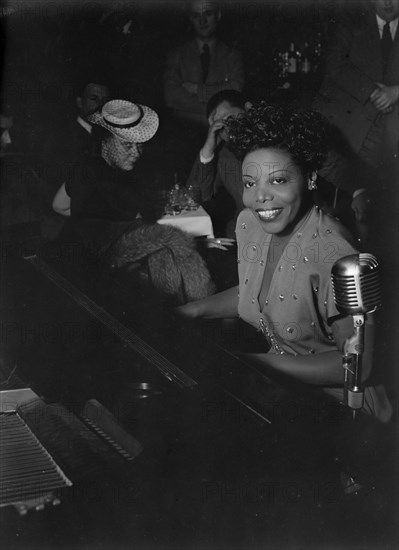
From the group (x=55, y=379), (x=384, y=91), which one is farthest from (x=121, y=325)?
(x=384, y=91)

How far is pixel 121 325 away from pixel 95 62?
936mm

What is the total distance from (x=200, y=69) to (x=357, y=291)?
101cm

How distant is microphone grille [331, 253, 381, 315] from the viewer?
1682 millimetres

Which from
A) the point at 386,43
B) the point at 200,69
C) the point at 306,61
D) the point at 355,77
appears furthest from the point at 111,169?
the point at 386,43

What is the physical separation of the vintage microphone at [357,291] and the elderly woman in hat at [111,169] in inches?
36.0

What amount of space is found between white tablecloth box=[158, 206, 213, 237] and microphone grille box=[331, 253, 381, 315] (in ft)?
2.21

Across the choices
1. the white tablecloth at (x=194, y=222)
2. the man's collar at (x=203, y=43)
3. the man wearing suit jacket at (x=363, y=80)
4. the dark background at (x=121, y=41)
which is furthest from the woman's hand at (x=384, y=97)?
the white tablecloth at (x=194, y=222)

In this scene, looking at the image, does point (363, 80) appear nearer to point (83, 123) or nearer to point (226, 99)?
point (226, 99)

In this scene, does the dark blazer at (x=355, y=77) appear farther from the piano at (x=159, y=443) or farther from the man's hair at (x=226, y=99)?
the piano at (x=159, y=443)

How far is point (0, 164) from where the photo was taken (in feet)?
7.41

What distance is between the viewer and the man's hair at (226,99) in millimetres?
2143

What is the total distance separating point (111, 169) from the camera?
92.5 inches

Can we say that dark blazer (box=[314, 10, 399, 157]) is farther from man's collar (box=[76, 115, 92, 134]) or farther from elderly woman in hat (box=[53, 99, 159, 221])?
man's collar (box=[76, 115, 92, 134])

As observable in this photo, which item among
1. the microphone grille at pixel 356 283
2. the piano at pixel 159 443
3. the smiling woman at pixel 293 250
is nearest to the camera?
the piano at pixel 159 443
